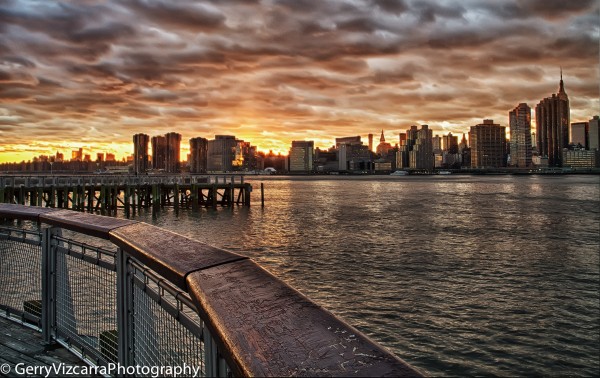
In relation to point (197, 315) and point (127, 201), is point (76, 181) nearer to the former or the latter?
point (127, 201)

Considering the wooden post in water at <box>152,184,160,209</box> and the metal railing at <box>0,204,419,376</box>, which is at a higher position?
the metal railing at <box>0,204,419,376</box>

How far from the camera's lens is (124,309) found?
3.44 meters

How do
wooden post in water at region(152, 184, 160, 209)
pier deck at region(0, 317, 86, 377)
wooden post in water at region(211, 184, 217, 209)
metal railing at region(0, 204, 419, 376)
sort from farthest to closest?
wooden post in water at region(211, 184, 217, 209)
wooden post in water at region(152, 184, 160, 209)
pier deck at region(0, 317, 86, 377)
metal railing at region(0, 204, 419, 376)

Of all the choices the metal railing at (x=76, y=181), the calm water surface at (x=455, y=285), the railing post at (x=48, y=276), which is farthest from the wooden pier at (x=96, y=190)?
the railing post at (x=48, y=276)

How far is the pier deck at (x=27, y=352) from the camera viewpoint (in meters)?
4.09

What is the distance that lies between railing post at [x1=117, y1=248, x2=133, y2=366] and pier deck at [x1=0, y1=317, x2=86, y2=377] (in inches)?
40.8

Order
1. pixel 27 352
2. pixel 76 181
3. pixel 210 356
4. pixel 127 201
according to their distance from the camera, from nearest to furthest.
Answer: pixel 210 356, pixel 27 352, pixel 76 181, pixel 127 201

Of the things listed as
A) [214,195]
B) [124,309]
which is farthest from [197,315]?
[214,195]

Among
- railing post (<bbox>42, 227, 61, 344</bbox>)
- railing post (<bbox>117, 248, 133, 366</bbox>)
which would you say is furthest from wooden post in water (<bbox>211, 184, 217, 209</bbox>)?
railing post (<bbox>117, 248, 133, 366</bbox>)

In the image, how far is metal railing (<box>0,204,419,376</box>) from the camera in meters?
1.39

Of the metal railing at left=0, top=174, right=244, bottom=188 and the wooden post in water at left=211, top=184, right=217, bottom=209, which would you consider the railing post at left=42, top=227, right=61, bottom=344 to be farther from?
the wooden post in water at left=211, top=184, right=217, bottom=209

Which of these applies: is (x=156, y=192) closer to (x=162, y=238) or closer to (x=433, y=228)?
(x=433, y=228)

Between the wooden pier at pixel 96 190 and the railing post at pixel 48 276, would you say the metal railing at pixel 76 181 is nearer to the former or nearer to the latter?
the wooden pier at pixel 96 190

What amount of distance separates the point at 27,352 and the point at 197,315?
3.02m
